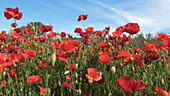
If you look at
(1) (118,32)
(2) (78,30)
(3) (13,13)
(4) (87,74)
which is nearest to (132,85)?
(4) (87,74)

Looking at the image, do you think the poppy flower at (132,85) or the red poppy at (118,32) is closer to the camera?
the poppy flower at (132,85)

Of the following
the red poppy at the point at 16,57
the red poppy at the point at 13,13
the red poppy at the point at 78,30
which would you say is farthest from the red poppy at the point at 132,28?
the red poppy at the point at 13,13

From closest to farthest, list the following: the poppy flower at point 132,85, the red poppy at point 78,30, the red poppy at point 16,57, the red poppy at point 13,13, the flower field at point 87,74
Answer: the poppy flower at point 132,85 → the flower field at point 87,74 → the red poppy at point 16,57 → the red poppy at point 78,30 → the red poppy at point 13,13

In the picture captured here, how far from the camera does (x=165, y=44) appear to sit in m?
2.05

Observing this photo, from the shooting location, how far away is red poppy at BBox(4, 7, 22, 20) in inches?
122

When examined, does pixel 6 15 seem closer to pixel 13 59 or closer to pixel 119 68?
pixel 13 59

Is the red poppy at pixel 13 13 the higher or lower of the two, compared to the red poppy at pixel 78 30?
higher

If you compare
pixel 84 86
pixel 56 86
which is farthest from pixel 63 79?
pixel 84 86

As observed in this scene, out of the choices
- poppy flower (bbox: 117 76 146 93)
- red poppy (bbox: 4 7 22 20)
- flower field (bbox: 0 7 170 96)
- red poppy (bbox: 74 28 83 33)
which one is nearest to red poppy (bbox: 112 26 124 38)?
flower field (bbox: 0 7 170 96)

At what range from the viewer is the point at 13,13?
124 inches

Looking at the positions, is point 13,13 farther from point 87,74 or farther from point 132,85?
point 132,85

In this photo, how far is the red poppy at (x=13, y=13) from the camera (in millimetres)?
3110

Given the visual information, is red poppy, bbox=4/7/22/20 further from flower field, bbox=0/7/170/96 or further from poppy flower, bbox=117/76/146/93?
poppy flower, bbox=117/76/146/93

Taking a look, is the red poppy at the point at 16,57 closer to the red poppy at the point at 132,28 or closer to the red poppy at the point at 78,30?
the red poppy at the point at 78,30
